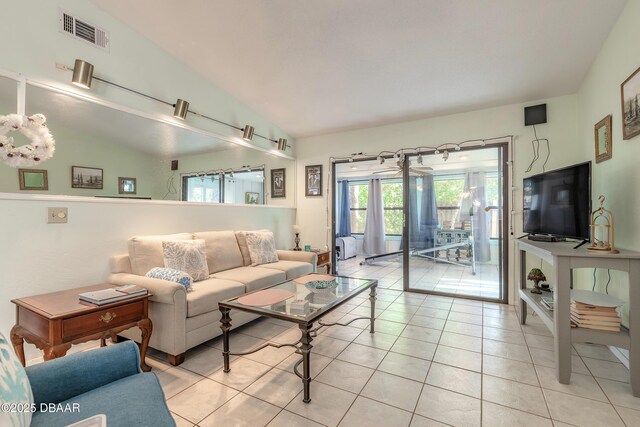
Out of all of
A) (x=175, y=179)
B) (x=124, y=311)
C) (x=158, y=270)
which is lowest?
(x=124, y=311)

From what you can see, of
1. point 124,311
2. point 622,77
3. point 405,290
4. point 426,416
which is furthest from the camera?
point 405,290

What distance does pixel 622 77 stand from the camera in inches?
84.7

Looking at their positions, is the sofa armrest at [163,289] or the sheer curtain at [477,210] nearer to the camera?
the sofa armrest at [163,289]

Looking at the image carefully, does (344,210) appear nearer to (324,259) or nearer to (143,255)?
(324,259)

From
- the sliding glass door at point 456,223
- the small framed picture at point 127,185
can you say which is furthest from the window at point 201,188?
the sliding glass door at point 456,223

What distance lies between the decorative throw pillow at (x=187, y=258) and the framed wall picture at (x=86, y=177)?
718 mm

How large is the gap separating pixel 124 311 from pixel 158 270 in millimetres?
496

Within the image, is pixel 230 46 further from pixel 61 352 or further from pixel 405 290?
pixel 405 290

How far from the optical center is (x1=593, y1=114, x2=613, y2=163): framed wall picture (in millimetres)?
2374

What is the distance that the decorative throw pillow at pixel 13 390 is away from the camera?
0.81 meters

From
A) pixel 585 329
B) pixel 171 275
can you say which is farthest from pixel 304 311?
pixel 585 329

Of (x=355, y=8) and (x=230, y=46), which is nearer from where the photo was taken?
(x=355, y=8)

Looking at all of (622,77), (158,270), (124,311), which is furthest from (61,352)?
(622,77)

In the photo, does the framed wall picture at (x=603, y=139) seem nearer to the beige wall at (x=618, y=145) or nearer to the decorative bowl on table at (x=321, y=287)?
the beige wall at (x=618, y=145)
